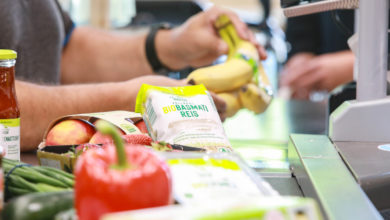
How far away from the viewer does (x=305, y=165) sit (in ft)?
3.29

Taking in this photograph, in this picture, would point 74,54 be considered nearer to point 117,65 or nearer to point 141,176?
point 117,65

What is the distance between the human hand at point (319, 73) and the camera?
123 inches

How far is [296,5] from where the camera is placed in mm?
1261

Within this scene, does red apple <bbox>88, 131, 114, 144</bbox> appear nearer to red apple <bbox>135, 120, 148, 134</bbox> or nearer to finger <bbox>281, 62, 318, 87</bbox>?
red apple <bbox>135, 120, 148, 134</bbox>

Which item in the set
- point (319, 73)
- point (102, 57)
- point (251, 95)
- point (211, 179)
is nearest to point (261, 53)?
point (251, 95)

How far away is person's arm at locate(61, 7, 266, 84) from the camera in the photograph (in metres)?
2.02

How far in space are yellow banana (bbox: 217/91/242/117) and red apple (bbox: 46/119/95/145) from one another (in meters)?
0.57

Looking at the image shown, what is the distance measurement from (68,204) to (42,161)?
286mm

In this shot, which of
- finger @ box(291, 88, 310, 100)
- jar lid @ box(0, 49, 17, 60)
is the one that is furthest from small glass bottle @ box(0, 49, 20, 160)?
finger @ box(291, 88, 310, 100)

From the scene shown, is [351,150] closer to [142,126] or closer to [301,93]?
[142,126]

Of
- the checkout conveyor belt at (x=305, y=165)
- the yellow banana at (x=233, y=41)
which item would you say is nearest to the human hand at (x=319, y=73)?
the checkout conveyor belt at (x=305, y=165)

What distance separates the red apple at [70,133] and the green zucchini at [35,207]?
0.34m

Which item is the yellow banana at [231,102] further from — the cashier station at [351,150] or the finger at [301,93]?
the finger at [301,93]

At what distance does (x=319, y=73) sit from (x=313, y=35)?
624 millimetres
